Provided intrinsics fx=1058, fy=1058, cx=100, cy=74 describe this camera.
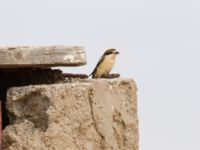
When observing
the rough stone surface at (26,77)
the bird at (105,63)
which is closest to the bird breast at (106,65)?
the bird at (105,63)

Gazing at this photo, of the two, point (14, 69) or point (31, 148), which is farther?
point (14, 69)

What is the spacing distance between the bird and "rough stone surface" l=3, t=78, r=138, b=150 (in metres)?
0.97

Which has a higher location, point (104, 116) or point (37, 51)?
point (37, 51)

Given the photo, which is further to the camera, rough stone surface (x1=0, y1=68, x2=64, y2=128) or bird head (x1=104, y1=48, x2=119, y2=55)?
bird head (x1=104, y1=48, x2=119, y2=55)

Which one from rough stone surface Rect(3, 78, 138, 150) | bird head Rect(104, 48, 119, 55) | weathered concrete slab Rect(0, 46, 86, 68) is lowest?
rough stone surface Rect(3, 78, 138, 150)

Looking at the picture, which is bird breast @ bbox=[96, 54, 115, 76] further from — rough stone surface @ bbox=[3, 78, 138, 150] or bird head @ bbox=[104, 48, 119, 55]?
rough stone surface @ bbox=[3, 78, 138, 150]

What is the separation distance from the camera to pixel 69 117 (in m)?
8.12

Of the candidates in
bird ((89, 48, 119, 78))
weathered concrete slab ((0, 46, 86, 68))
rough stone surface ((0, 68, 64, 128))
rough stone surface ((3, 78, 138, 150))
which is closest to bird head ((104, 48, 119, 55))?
bird ((89, 48, 119, 78))

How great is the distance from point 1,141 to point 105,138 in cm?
88

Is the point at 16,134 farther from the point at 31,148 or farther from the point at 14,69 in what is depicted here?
the point at 14,69

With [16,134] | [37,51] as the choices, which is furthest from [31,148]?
[37,51]

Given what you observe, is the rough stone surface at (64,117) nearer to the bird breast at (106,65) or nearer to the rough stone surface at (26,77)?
the rough stone surface at (26,77)

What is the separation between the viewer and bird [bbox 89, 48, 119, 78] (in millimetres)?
9633

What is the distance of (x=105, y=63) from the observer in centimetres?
994
